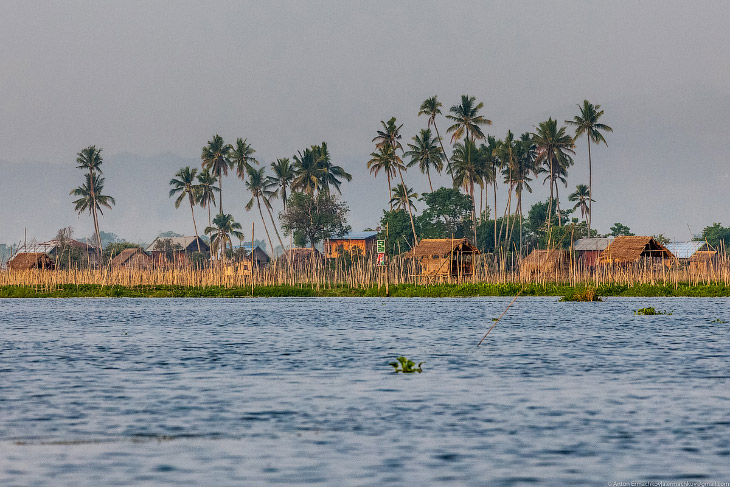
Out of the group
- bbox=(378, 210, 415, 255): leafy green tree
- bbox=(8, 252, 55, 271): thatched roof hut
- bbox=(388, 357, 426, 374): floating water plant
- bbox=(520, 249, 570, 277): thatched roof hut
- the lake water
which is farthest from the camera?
bbox=(378, 210, 415, 255): leafy green tree

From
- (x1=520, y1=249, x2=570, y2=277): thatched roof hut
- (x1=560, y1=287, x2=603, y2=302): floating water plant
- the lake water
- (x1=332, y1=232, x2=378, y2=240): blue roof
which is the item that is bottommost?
the lake water

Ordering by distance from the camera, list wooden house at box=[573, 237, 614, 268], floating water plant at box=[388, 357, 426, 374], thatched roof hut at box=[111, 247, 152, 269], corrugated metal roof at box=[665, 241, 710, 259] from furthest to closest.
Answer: thatched roof hut at box=[111, 247, 152, 269] → corrugated metal roof at box=[665, 241, 710, 259] → wooden house at box=[573, 237, 614, 268] → floating water plant at box=[388, 357, 426, 374]

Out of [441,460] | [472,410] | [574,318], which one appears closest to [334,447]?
[441,460]

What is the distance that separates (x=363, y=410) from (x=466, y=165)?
95.8m

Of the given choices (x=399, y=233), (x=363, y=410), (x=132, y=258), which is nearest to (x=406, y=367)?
(x=363, y=410)

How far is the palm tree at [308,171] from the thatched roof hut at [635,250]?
1771 inches

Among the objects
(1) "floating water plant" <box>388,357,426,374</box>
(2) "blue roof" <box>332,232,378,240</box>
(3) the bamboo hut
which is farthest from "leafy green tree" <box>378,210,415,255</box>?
(1) "floating water plant" <box>388,357,426,374</box>

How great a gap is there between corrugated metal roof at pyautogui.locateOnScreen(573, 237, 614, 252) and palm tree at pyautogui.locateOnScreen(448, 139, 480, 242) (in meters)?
14.0

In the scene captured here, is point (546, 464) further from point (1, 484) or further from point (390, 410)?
point (1, 484)

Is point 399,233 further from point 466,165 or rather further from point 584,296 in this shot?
point 584,296

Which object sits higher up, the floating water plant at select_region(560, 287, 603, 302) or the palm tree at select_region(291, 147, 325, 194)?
the palm tree at select_region(291, 147, 325, 194)

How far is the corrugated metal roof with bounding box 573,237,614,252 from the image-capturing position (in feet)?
383

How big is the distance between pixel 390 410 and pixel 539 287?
53.0 meters

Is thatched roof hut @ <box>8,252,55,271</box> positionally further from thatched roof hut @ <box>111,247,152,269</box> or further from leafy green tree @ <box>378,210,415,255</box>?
leafy green tree @ <box>378,210,415,255</box>
